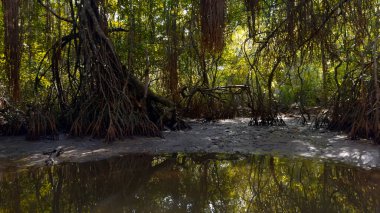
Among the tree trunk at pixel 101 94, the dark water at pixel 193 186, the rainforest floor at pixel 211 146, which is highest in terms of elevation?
the tree trunk at pixel 101 94

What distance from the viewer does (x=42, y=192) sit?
4586 millimetres

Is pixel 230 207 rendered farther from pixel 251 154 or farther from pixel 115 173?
pixel 251 154

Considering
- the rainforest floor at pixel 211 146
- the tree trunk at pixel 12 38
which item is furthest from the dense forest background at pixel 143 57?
the rainforest floor at pixel 211 146

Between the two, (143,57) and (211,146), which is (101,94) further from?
(143,57)

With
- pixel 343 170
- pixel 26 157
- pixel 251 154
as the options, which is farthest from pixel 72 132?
pixel 343 170

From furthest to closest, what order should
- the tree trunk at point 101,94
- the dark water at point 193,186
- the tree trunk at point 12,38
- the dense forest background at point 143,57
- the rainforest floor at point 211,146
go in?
the tree trunk at point 101,94 → the dense forest background at point 143,57 → the tree trunk at point 12,38 → the rainforest floor at point 211,146 → the dark water at point 193,186

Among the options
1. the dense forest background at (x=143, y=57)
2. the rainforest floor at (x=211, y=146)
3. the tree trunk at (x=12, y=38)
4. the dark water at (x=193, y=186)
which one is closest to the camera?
the dark water at (x=193, y=186)

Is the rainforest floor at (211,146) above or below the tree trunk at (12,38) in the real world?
below

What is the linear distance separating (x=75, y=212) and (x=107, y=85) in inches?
144

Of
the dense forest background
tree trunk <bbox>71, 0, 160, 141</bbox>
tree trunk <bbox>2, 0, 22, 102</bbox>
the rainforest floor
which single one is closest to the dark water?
the rainforest floor

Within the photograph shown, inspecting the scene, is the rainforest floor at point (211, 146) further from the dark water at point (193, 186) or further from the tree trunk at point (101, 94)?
the dark water at point (193, 186)

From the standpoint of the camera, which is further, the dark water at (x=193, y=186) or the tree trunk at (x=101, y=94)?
the tree trunk at (x=101, y=94)

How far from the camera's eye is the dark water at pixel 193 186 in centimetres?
405

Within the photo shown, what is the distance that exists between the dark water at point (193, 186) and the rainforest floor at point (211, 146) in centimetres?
37
